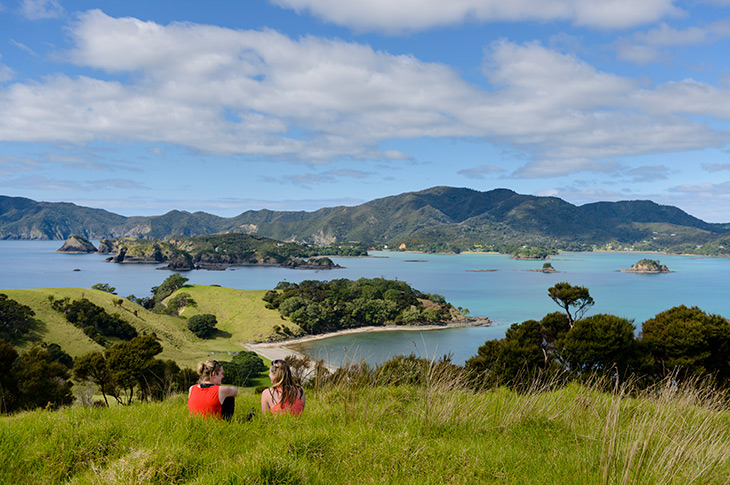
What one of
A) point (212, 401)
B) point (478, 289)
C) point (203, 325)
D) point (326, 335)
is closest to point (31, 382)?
point (212, 401)

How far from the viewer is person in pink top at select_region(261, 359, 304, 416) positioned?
4.99m

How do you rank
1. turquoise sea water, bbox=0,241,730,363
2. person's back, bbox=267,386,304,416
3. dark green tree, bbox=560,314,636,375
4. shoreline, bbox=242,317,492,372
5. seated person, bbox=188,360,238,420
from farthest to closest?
turquoise sea water, bbox=0,241,730,363
shoreline, bbox=242,317,492,372
dark green tree, bbox=560,314,636,375
person's back, bbox=267,386,304,416
seated person, bbox=188,360,238,420

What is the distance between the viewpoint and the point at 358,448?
12.5 feet

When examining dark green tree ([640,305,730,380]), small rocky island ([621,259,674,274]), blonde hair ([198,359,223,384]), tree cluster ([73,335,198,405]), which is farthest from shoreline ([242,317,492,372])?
small rocky island ([621,259,674,274])

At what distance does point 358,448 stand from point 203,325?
76.0 m

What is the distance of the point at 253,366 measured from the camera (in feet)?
158

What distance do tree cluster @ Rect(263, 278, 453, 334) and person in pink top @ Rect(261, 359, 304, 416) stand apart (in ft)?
242

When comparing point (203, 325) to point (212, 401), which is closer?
point (212, 401)

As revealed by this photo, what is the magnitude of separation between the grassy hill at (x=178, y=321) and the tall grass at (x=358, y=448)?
159 feet

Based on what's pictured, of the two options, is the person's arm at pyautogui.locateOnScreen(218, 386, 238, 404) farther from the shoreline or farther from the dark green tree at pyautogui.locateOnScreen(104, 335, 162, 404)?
the shoreline

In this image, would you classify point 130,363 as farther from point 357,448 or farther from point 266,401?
point 357,448

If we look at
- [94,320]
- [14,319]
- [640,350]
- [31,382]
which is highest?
[640,350]

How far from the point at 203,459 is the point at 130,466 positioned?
56 centimetres

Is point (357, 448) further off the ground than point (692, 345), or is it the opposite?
point (357, 448)
